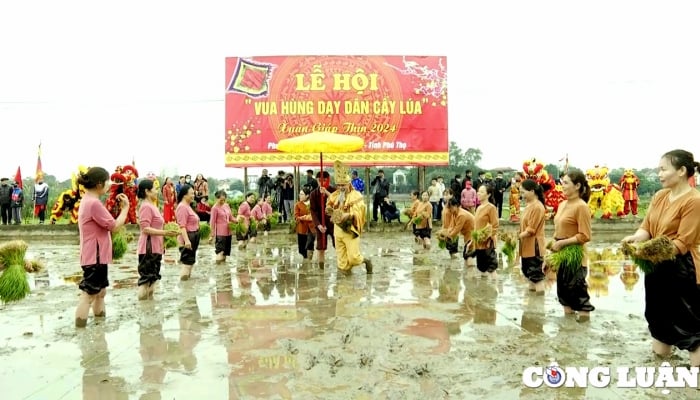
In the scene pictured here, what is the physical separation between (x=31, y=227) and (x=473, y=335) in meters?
16.6

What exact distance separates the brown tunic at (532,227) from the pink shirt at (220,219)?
536 cm

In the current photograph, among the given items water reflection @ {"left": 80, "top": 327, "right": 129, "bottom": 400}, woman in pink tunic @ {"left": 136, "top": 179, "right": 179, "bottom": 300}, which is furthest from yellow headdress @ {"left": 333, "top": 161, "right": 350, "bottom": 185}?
water reflection @ {"left": 80, "top": 327, "right": 129, "bottom": 400}

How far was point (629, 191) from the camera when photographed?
19.1m

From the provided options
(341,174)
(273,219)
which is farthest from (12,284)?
(273,219)

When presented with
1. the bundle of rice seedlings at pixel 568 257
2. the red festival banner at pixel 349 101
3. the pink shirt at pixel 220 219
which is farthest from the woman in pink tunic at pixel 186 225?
the red festival banner at pixel 349 101

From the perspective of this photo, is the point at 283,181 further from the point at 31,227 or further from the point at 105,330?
the point at 105,330

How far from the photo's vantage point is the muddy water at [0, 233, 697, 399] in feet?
12.4

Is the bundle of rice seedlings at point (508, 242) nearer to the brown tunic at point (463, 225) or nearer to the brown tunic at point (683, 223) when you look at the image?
the brown tunic at point (463, 225)

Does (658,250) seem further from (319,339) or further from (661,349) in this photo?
(319,339)

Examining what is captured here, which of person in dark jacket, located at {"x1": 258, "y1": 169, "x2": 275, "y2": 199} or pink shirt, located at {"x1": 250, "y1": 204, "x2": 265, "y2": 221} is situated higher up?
Result: person in dark jacket, located at {"x1": 258, "y1": 169, "x2": 275, "y2": 199}

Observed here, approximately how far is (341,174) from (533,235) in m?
3.11

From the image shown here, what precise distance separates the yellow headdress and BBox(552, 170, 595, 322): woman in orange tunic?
3691 millimetres

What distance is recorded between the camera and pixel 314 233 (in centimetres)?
1021

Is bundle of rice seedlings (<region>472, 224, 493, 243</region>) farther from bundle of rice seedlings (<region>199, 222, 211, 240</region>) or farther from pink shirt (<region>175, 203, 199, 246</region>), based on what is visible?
bundle of rice seedlings (<region>199, 222, 211, 240</region>)
